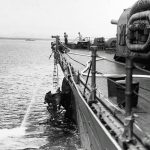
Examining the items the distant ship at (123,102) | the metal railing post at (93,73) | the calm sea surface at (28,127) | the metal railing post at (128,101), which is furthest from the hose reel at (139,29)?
the calm sea surface at (28,127)

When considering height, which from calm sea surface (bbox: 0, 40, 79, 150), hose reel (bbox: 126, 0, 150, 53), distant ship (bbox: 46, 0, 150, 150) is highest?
hose reel (bbox: 126, 0, 150, 53)

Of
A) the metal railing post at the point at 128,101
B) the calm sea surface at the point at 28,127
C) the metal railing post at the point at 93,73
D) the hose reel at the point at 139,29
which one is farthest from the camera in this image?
the calm sea surface at the point at 28,127

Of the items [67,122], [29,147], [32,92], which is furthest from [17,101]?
[29,147]

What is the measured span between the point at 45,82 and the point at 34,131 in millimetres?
20005

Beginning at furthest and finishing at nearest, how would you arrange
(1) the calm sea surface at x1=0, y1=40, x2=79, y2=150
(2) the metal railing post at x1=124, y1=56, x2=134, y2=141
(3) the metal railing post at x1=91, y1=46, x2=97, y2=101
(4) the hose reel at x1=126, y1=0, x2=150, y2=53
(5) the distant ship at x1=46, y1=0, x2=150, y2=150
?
1. (1) the calm sea surface at x1=0, y1=40, x2=79, y2=150
2. (4) the hose reel at x1=126, y1=0, x2=150, y2=53
3. (3) the metal railing post at x1=91, y1=46, x2=97, y2=101
4. (5) the distant ship at x1=46, y1=0, x2=150, y2=150
5. (2) the metal railing post at x1=124, y1=56, x2=134, y2=141

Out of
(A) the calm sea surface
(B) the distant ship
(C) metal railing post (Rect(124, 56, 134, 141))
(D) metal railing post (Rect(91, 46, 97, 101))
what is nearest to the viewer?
(C) metal railing post (Rect(124, 56, 134, 141))

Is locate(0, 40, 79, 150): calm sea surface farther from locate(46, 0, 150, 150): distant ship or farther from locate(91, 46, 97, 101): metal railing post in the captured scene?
locate(91, 46, 97, 101): metal railing post

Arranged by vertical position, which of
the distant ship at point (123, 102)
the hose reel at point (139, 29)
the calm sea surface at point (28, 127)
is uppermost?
the hose reel at point (139, 29)

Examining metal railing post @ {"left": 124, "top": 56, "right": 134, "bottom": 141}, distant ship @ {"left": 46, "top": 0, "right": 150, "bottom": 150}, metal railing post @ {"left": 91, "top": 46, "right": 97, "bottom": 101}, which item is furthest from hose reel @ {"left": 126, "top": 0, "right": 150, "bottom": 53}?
metal railing post @ {"left": 124, "top": 56, "right": 134, "bottom": 141}

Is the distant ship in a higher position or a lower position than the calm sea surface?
higher

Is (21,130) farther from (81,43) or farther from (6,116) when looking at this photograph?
(81,43)

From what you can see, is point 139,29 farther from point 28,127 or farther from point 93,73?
point 28,127

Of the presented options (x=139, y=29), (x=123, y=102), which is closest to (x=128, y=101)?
(x=123, y=102)

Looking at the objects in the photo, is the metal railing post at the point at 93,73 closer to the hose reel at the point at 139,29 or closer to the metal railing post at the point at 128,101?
the metal railing post at the point at 128,101
